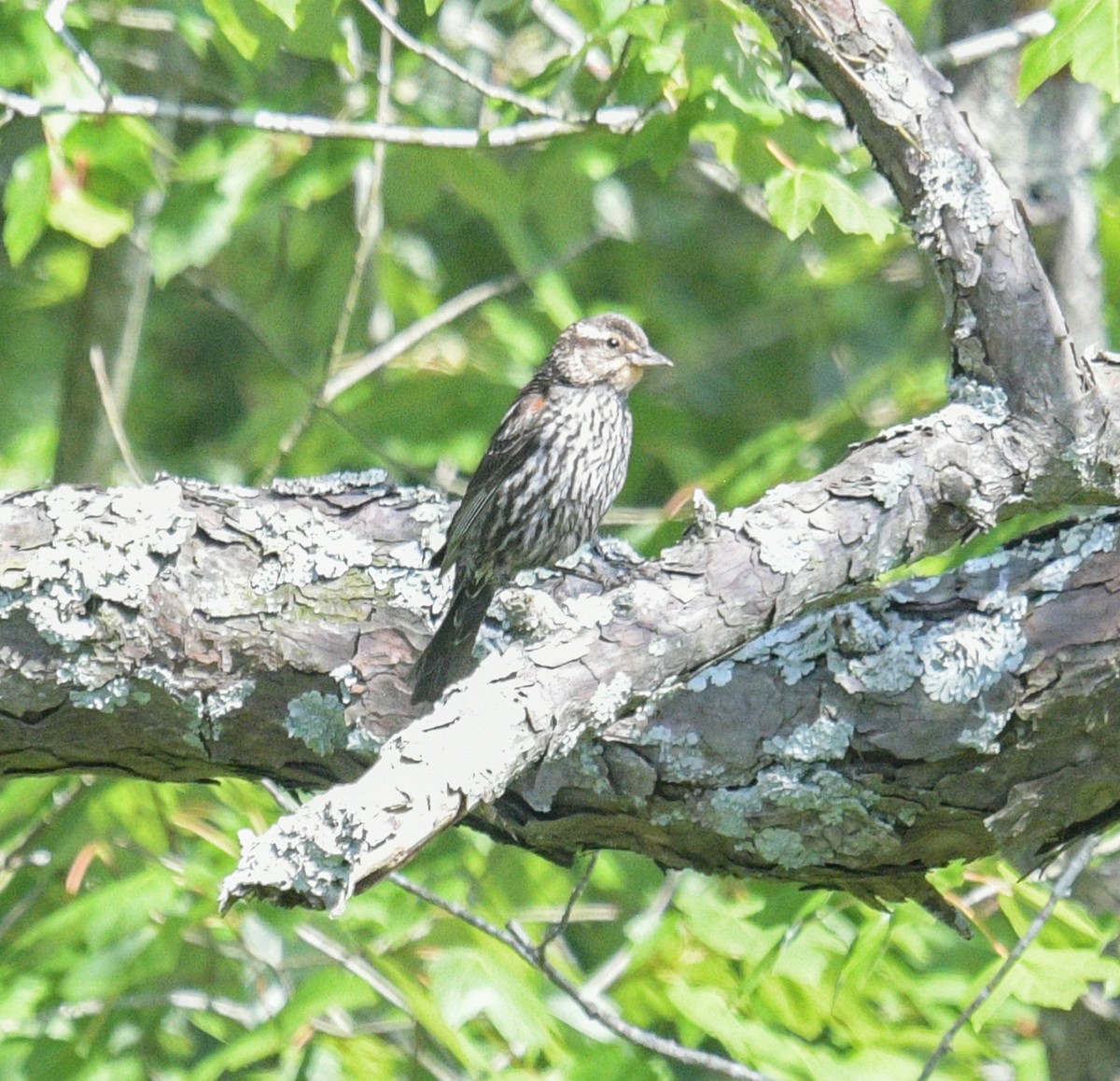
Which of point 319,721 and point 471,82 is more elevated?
point 471,82

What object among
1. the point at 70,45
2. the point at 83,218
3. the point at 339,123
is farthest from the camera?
the point at 339,123

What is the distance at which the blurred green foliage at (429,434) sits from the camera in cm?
365

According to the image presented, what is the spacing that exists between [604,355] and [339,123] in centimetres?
106

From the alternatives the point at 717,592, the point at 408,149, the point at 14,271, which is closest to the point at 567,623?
the point at 717,592

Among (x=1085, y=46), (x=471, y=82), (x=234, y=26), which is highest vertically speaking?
(x=1085, y=46)

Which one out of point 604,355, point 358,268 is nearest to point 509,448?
point 604,355

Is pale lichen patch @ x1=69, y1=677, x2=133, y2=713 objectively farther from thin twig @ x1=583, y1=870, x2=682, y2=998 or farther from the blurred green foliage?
thin twig @ x1=583, y1=870, x2=682, y2=998

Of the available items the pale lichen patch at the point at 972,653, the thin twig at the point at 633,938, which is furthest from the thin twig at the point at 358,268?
the pale lichen patch at the point at 972,653

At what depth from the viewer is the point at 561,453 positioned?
15.4 feet

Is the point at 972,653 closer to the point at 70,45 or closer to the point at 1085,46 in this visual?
the point at 1085,46

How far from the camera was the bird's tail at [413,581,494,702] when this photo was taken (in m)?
3.03

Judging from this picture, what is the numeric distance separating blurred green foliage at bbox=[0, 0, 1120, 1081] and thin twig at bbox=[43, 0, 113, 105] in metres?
0.06

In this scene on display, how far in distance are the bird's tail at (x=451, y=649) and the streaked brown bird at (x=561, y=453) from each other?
1.95ft

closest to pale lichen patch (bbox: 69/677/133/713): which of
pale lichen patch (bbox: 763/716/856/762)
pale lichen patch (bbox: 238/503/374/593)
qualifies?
pale lichen patch (bbox: 238/503/374/593)
